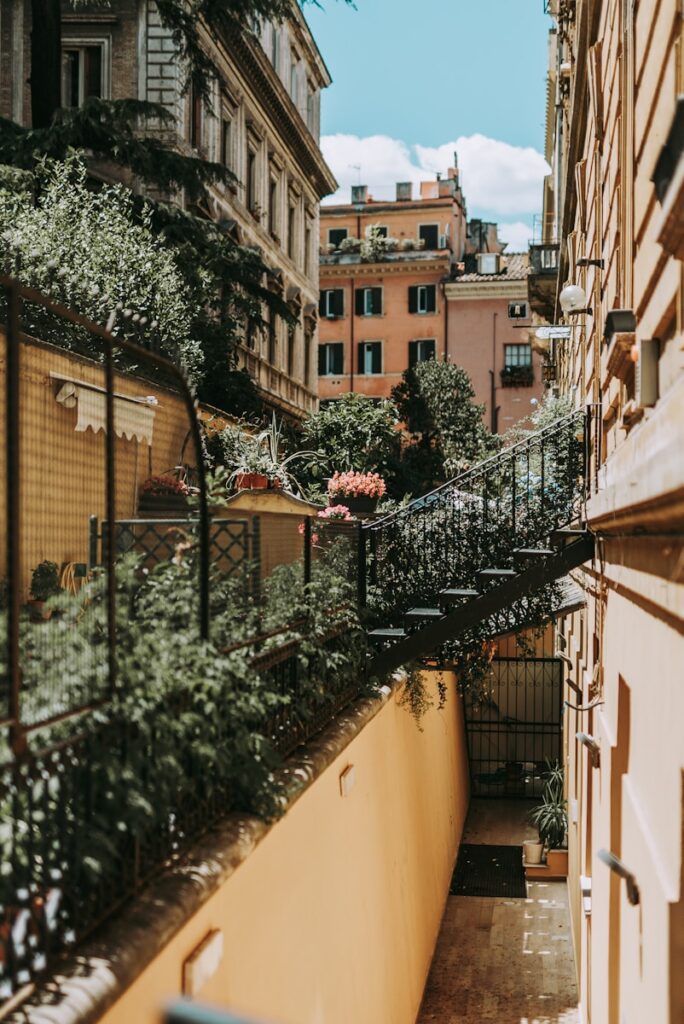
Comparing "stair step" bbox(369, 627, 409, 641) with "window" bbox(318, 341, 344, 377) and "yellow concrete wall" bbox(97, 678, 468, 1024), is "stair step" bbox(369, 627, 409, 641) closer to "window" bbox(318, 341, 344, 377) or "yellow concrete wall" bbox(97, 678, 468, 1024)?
"yellow concrete wall" bbox(97, 678, 468, 1024)

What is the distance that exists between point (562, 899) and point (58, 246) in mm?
10496

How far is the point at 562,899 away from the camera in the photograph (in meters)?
14.8

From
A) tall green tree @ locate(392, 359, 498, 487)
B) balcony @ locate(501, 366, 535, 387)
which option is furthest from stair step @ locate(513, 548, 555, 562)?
balcony @ locate(501, 366, 535, 387)

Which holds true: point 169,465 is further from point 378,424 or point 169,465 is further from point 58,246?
point 378,424

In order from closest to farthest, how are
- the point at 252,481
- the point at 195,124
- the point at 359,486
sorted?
the point at 252,481, the point at 359,486, the point at 195,124

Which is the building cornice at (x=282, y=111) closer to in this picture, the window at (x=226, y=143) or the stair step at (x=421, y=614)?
the window at (x=226, y=143)

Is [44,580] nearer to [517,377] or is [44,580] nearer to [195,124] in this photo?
[195,124]

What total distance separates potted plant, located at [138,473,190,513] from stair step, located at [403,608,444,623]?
277 cm

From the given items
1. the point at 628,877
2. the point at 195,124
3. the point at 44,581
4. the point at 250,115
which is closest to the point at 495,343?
the point at 250,115

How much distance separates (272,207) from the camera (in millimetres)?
30203

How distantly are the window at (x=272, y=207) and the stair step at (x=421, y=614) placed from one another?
21296 millimetres

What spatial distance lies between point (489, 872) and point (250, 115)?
1899 centimetres

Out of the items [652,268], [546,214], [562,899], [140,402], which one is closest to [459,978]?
[562,899]

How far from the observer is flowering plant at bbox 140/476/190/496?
725 cm
